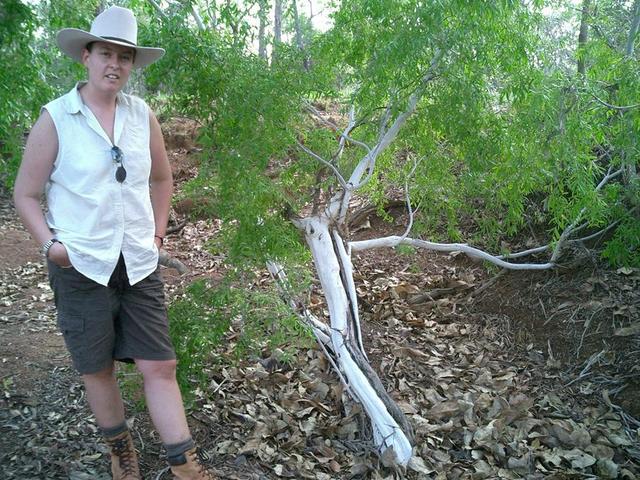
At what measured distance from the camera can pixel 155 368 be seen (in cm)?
269

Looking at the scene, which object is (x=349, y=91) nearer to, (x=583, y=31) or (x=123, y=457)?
(x=123, y=457)

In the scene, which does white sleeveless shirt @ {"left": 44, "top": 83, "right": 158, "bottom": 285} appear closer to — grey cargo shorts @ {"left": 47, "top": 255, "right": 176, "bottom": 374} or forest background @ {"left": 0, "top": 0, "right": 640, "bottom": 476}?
grey cargo shorts @ {"left": 47, "top": 255, "right": 176, "bottom": 374}

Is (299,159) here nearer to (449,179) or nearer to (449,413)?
(449,179)

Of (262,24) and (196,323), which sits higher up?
(262,24)

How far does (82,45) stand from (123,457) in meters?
1.95

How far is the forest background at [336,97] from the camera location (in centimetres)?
328

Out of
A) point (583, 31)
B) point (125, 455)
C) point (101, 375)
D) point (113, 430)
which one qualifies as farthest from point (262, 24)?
point (583, 31)

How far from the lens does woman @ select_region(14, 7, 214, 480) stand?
7.97ft

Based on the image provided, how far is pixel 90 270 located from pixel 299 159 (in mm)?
1786

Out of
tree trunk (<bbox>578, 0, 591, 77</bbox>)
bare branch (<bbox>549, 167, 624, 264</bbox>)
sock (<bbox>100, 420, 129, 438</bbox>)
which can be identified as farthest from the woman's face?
bare branch (<bbox>549, 167, 624, 264</bbox>)

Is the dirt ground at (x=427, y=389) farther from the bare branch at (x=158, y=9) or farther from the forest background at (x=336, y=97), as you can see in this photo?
the bare branch at (x=158, y=9)

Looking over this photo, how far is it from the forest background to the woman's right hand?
1102mm

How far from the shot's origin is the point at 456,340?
5441 mm

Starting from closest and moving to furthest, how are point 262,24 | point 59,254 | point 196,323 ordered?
1. point 59,254
2. point 196,323
3. point 262,24
